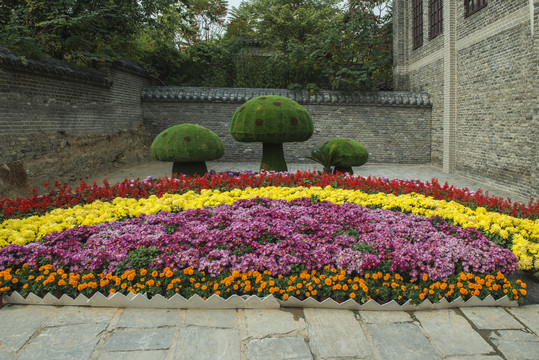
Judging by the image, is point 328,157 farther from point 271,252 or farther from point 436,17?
point 436,17

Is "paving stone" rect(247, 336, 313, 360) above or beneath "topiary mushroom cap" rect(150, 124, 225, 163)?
beneath

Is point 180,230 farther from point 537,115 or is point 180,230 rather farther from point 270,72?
point 270,72

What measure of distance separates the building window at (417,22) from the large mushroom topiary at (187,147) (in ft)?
31.8

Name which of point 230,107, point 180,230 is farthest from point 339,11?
point 180,230

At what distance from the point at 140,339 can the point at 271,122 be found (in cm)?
627

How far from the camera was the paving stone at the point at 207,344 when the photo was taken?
2576mm

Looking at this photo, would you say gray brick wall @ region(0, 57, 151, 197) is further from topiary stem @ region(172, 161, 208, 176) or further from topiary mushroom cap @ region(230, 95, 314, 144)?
topiary mushroom cap @ region(230, 95, 314, 144)

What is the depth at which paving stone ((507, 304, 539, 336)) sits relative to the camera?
9.84ft

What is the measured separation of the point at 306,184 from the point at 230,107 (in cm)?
817

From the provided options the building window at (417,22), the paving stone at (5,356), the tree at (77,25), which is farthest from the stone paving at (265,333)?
the building window at (417,22)

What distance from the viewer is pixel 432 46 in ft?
42.5

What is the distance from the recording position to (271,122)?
332 inches

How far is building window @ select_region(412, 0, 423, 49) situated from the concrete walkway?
42.6 feet

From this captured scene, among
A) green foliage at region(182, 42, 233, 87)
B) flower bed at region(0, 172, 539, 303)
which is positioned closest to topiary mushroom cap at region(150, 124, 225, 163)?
flower bed at region(0, 172, 539, 303)
